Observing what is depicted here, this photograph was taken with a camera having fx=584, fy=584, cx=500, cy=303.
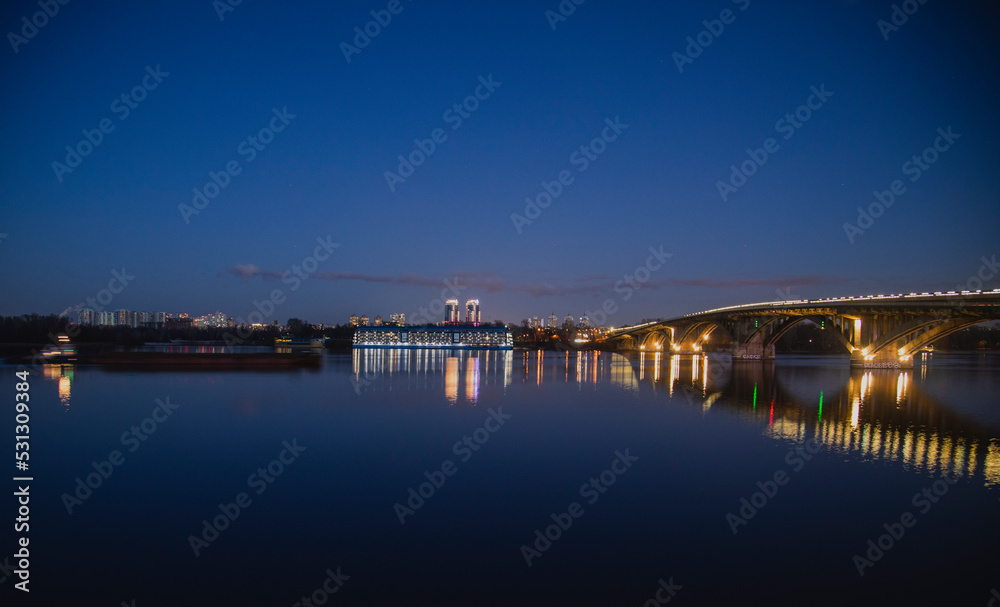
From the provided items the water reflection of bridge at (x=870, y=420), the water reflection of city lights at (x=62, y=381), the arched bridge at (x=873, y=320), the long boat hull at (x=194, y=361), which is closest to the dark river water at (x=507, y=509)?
the water reflection of bridge at (x=870, y=420)

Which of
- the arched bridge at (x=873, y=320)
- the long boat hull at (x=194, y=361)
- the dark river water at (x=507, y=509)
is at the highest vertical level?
the arched bridge at (x=873, y=320)

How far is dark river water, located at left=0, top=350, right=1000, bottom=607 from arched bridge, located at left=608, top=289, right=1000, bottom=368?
27.3 m

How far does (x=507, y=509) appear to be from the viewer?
1102 cm

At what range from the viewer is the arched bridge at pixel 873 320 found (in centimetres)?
4550

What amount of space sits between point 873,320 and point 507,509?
5847cm

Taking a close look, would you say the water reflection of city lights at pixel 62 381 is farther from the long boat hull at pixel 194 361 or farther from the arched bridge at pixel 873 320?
the arched bridge at pixel 873 320

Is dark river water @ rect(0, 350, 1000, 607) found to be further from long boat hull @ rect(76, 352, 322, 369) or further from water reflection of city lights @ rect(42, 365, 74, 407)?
long boat hull @ rect(76, 352, 322, 369)

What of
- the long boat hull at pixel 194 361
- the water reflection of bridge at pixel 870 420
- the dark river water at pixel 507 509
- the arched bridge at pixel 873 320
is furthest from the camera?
the long boat hull at pixel 194 361

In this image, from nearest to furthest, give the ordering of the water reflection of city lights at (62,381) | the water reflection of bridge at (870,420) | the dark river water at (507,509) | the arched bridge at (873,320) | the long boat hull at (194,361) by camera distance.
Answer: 1. the dark river water at (507,509)
2. the water reflection of bridge at (870,420)
3. the water reflection of city lights at (62,381)
4. the arched bridge at (873,320)
5. the long boat hull at (194,361)

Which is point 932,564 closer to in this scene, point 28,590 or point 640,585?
point 640,585

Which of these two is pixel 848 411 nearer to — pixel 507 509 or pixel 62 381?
pixel 507 509

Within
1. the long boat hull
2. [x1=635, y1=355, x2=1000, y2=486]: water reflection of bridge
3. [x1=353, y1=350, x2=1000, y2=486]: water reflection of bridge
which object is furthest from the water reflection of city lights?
[x1=635, y1=355, x2=1000, y2=486]: water reflection of bridge

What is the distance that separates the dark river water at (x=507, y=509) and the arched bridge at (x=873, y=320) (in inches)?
1076

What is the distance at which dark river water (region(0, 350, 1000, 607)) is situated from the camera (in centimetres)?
771
